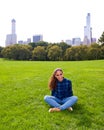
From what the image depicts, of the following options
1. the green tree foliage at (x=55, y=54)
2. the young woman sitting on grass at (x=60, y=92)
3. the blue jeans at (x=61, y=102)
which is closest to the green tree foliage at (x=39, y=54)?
the green tree foliage at (x=55, y=54)

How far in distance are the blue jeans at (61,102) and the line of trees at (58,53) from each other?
6500cm

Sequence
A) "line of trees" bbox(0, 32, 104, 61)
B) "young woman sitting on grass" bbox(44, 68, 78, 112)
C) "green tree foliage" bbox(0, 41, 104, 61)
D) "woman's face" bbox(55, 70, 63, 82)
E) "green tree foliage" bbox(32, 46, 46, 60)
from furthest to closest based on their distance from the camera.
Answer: "green tree foliage" bbox(32, 46, 46, 60)
"green tree foliage" bbox(0, 41, 104, 61)
"line of trees" bbox(0, 32, 104, 61)
"woman's face" bbox(55, 70, 63, 82)
"young woman sitting on grass" bbox(44, 68, 78, 112)

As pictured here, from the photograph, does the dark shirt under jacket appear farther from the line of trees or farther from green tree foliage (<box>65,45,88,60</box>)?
green tree foliage (<box>65,45,88,60</box>)

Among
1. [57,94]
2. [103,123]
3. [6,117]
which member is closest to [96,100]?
[57,94]

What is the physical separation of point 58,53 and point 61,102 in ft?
250

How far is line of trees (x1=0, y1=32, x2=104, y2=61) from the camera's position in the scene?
2972 inches

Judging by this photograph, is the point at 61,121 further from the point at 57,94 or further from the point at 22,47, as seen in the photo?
the point at 22,47

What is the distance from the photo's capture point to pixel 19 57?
297ft

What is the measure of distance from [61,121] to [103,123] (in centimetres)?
125

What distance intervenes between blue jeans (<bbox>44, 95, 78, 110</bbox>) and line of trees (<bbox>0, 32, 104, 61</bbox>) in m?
65.0

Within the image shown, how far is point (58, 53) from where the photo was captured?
86.0 meters

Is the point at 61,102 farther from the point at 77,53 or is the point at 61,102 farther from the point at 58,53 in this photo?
the point at 58,53

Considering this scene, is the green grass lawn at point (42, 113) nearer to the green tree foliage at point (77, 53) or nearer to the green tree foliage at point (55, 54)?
the green tree foliage at point (77, 53)

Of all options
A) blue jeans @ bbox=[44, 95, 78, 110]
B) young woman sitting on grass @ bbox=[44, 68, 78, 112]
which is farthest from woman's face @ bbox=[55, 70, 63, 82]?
blue jeans @ bbox=[44, 95, 78, 110]
